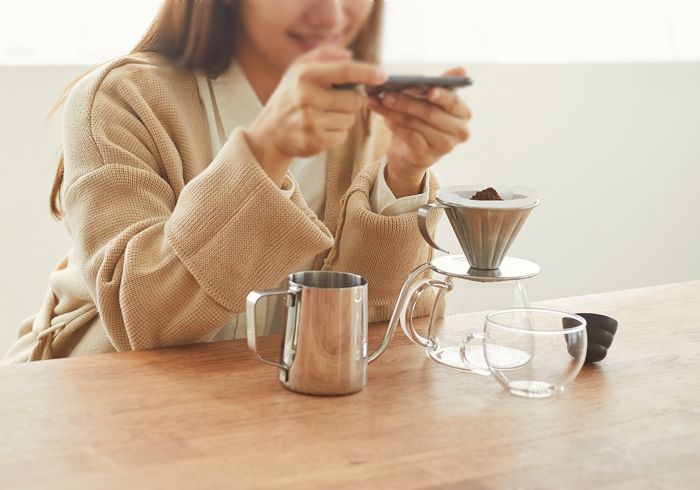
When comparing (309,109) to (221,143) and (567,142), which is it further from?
(567,142)

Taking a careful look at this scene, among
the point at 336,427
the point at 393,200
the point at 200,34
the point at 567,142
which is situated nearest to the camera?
the point at 336,427

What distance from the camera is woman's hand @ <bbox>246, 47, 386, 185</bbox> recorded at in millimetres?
764

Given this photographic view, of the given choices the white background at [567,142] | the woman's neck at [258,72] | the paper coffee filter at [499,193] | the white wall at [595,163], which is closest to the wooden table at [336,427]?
the paper coffee filter at [499,193]

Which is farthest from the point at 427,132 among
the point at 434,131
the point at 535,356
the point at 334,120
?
the point at 535,356

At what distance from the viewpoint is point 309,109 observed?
81cm

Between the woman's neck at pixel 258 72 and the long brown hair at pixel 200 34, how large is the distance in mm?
14

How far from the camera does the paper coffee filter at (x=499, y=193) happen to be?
2.85 ft

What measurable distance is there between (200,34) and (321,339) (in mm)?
361

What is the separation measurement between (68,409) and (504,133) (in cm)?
178

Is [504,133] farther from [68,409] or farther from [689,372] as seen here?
[68,409]

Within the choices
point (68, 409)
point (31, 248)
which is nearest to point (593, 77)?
point (31, 248)

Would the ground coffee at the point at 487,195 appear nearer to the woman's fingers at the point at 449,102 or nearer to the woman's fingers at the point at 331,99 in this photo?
the woman's fingers at the point at 449,102

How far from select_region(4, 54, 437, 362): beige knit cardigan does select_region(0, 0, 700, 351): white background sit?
2.37 feet

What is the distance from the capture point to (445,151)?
0.92m
